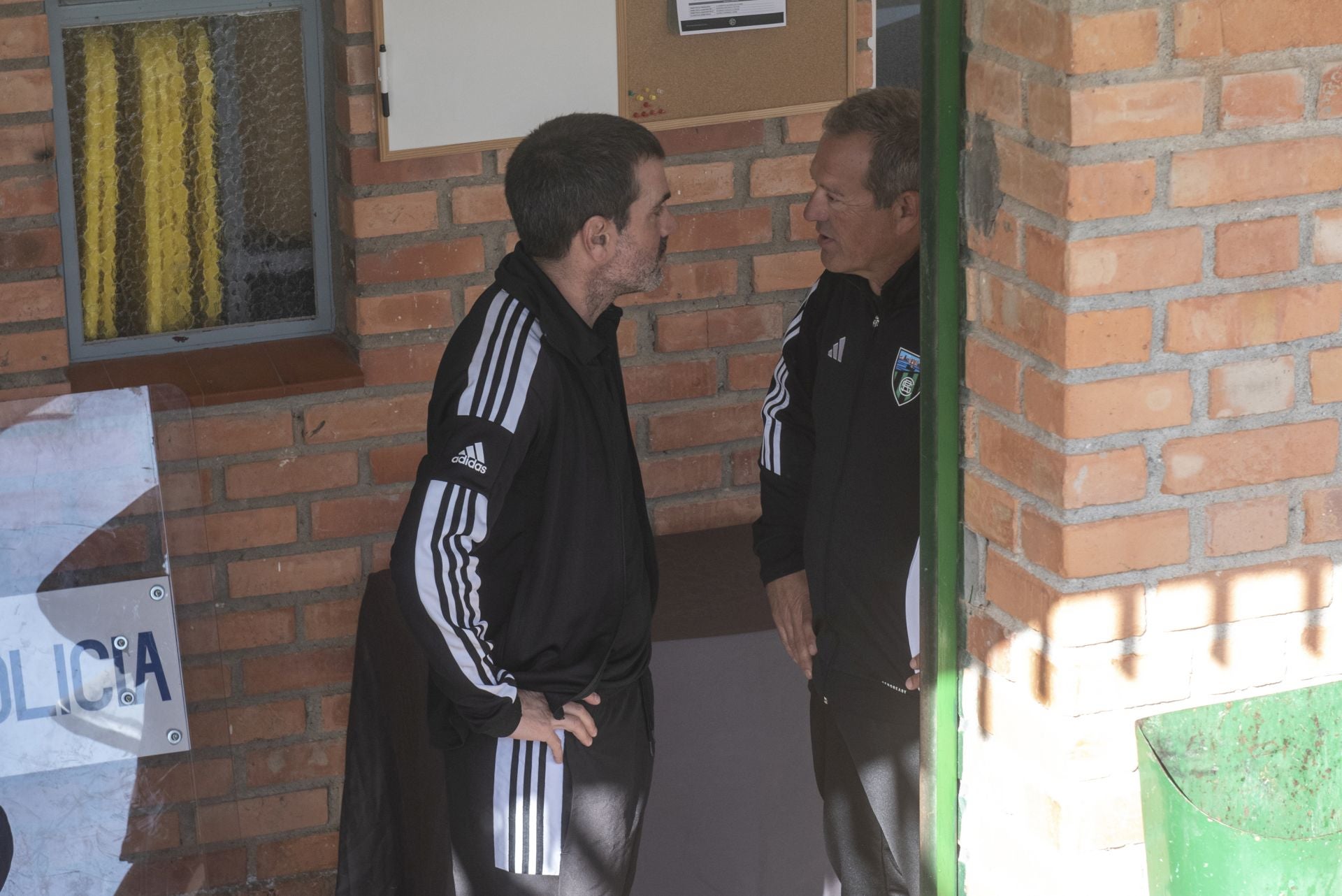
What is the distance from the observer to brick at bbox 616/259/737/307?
3.65 metres

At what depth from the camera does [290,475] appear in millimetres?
3504

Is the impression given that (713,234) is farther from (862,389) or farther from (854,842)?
(854,842)

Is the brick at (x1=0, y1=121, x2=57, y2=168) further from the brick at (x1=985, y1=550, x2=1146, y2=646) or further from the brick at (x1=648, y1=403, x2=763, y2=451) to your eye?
the brick at (x1=985, y1=550, x2=1146, y2=646)

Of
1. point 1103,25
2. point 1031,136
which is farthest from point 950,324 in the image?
point 1103,25

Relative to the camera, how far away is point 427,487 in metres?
2.55

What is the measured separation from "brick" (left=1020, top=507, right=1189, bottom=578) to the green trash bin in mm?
184

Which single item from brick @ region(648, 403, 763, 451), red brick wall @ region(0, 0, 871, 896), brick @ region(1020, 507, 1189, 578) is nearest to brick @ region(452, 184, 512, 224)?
red brick wall @ region(0, 0, 871, 896)

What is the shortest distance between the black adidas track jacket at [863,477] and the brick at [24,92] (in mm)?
1525

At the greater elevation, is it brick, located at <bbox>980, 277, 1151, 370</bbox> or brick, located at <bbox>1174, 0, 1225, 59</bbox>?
brick, located at <bbox>1174, 0, 1225, 59</bbox>

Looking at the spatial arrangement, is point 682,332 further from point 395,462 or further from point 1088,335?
point 1088,335

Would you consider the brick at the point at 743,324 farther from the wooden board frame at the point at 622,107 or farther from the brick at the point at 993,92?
the brick at the point at 993,92

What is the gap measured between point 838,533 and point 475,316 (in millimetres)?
706

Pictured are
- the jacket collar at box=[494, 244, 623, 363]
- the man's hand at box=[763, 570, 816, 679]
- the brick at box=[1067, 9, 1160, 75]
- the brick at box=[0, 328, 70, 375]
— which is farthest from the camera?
the brick at box=[0, 328, 70, 375]

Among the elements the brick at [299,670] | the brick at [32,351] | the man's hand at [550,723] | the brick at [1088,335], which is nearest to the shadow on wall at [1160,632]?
the brick at [1088,335]
